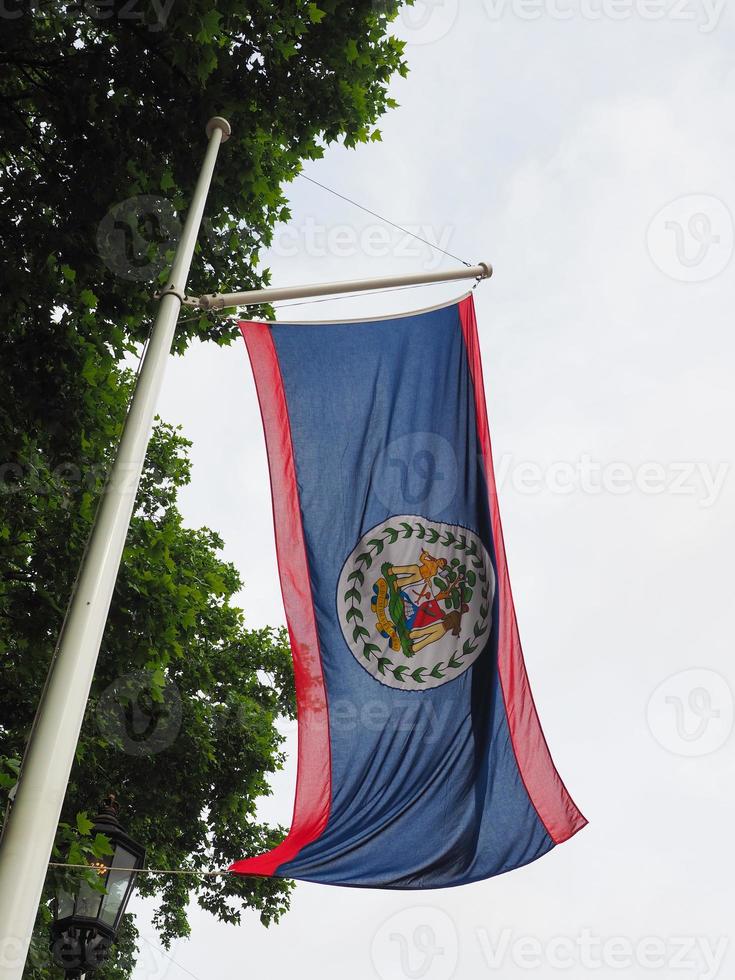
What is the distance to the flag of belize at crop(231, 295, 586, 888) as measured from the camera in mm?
4902

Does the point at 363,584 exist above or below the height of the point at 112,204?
below

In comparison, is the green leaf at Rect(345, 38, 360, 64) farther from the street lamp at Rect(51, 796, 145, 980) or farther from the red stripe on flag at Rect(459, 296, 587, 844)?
the street lamp at Rect(51, 796, 145, 980)

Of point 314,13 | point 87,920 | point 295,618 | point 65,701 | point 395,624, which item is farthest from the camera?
point 314,13

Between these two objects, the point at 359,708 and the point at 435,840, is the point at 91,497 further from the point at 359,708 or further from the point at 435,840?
the point at 435,840

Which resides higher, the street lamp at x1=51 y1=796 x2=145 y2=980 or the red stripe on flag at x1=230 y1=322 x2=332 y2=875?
the red stripe on flag at x1=230 y1=322 x2=332 y2=875

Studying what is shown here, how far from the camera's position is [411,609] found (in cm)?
548

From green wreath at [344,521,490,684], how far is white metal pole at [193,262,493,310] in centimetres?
170

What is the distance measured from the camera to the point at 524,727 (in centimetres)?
557

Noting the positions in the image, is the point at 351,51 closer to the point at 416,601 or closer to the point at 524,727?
the point at 416,601

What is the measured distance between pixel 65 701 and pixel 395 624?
8.28ft

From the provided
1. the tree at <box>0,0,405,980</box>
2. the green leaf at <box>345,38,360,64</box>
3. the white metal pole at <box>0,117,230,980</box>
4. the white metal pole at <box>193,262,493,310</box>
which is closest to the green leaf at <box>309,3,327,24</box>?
the tree at <box>0,0,405,980</box>

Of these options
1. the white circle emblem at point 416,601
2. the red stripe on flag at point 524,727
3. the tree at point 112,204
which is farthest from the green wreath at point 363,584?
the tree at point 112,204

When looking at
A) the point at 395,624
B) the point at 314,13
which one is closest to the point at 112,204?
the point at 314,13

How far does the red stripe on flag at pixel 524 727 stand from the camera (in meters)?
5.36
